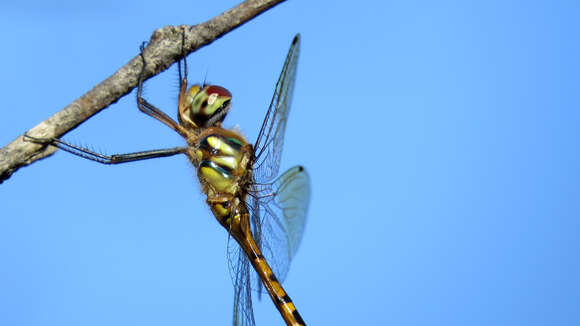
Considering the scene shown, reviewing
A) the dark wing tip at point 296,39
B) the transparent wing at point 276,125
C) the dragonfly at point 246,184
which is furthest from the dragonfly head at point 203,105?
the dark wing tip at point 296,39

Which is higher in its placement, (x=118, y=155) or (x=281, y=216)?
(x=118, y=155)

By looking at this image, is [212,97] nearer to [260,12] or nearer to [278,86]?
[278,86]

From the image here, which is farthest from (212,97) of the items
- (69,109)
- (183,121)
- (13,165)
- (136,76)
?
(13,165)

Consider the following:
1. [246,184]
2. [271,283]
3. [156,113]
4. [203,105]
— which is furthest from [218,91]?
[271,283]

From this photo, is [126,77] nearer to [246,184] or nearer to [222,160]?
[222,160]

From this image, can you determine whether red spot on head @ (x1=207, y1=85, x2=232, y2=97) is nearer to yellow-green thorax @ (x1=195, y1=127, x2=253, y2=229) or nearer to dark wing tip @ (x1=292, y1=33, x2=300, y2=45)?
yellow-green thorax @ (x1=195, y1=127, x2=253, y2=229)

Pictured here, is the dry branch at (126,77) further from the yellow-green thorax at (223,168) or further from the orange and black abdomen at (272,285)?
the orange and black abdomen at (272,285)

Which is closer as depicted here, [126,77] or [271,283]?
[126,77]
